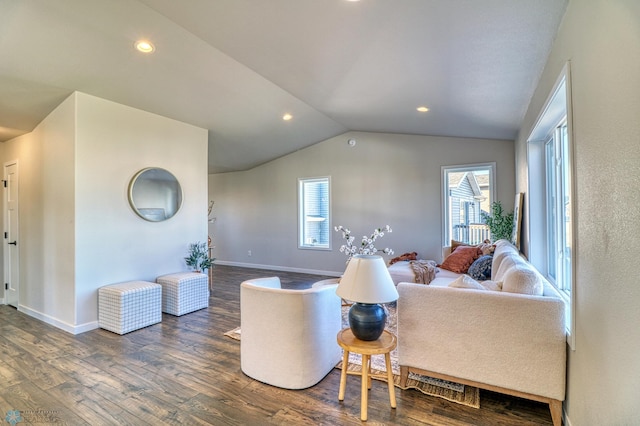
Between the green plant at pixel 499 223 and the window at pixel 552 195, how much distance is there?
149 centimetres

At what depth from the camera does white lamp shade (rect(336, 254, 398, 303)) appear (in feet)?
6.40

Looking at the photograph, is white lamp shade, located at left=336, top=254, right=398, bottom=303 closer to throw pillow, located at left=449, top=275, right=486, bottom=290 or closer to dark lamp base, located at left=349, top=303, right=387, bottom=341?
dark lamp base, located at left=349, top=303, right=387, bottom=341

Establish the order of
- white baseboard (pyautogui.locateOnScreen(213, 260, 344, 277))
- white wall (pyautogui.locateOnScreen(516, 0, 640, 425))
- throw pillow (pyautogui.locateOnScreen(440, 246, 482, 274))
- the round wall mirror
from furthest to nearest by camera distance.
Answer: white baseboard (pyautogui.locateOnScreen(213, 260, 344, 277)), throw pillow (pyautogui.locateOnScreen(440, 246, 482, 274)), the round wall mirror, white wall (pyautogui.locateOnScreen(516, 0, 640, 425))

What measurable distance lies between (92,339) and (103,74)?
2.76 metres

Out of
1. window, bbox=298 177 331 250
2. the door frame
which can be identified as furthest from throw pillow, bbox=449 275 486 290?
the door frame

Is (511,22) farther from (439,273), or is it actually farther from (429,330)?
(439,273)

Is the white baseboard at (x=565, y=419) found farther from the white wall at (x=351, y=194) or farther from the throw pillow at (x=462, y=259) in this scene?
the white wall at (x=351, y=194)

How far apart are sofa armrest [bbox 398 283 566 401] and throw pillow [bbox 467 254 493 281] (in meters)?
1.89

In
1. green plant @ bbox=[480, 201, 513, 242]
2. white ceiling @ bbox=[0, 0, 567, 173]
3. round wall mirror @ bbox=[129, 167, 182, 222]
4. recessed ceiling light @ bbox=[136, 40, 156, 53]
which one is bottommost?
green plant @ bbox=[480, 201, 513, 242]

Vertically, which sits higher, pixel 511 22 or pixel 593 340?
pixel 511 22

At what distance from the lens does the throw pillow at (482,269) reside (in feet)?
12.2

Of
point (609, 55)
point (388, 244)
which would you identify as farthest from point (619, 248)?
point (388, 244)

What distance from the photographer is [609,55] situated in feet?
4.04

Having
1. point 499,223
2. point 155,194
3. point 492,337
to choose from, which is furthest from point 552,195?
point 155,194
